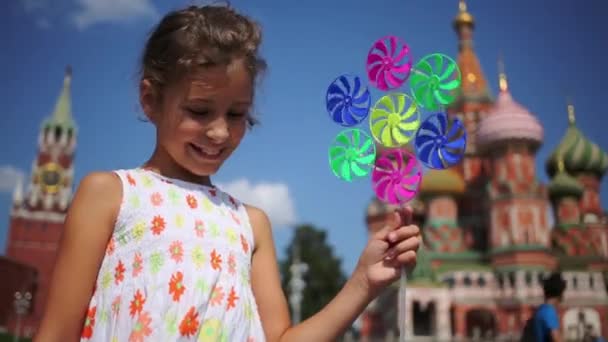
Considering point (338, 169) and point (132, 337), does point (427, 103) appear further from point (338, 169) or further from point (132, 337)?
point (132, 337)

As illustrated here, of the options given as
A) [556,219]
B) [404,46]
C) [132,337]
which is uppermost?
[556,219]

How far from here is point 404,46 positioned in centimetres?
222

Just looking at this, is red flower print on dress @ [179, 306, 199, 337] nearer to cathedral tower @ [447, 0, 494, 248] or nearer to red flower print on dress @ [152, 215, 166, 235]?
red flower print on dress @ [152, 215, 166, 235]

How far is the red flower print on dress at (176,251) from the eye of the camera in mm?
1520

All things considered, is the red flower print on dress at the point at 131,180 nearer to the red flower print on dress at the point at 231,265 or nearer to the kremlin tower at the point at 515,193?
the red flower print on dress at the point at 231,265

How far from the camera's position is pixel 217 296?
4.99 ft

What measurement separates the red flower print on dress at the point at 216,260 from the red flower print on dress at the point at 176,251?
9cm

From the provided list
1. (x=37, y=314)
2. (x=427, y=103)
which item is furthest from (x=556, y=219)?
(x=37, y=314)

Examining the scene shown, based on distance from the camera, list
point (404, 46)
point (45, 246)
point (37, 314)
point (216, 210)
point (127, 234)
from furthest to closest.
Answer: point (45, 246)
point (37, 314)
point (404, 46)
point (216, 210)
point (127, 234)

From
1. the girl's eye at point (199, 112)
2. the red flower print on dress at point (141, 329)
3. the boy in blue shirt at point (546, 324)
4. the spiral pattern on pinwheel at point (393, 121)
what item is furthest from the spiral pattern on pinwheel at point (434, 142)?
Result: the boy in blue shirt at point (546, 324)

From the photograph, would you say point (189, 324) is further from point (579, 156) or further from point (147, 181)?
point (579, 156)

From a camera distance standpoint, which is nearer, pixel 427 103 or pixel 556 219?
pixel 427 103

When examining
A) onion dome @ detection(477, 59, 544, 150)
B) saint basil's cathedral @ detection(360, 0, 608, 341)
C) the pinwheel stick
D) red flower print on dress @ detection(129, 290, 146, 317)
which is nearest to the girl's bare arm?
red flower print on dress @ detection(129, 290, 146, 317)

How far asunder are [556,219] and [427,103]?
35300mm
